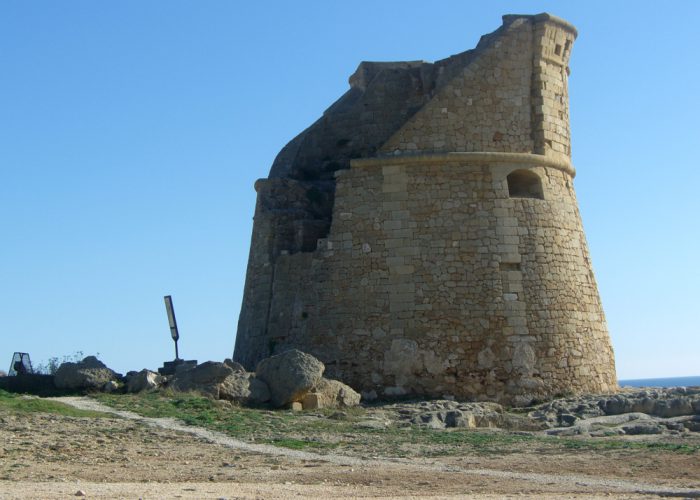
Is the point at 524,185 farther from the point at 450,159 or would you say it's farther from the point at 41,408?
the point at 41,408

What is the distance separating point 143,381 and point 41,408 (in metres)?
2.52

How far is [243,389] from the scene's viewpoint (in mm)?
14859

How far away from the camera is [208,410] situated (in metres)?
13.8

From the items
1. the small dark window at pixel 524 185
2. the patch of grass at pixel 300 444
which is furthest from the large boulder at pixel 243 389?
the small dark window at pixel 524 185

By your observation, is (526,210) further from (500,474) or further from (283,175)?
(500,474)

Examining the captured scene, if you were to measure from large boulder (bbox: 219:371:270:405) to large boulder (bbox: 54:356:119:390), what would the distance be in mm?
2062

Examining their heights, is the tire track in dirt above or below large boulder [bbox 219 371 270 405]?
below

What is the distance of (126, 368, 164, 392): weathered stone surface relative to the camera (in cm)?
1529

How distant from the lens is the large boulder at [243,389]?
48.2ft

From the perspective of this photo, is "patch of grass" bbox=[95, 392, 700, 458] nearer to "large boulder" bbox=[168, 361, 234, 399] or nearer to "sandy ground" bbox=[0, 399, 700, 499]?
"large boulder" bbox=[168, 361, 234, 399]

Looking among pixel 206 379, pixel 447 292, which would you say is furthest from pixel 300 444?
pixel 447 292

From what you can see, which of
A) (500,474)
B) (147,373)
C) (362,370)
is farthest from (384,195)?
(500,474)

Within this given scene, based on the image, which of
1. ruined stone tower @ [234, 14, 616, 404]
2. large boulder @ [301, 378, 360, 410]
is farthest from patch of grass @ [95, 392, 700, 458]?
ruined stone tower @ [234, 14, 616, 404]

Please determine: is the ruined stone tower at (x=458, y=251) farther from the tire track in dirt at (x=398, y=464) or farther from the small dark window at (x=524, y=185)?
the tire track in dirt at (x=398, y=464)
